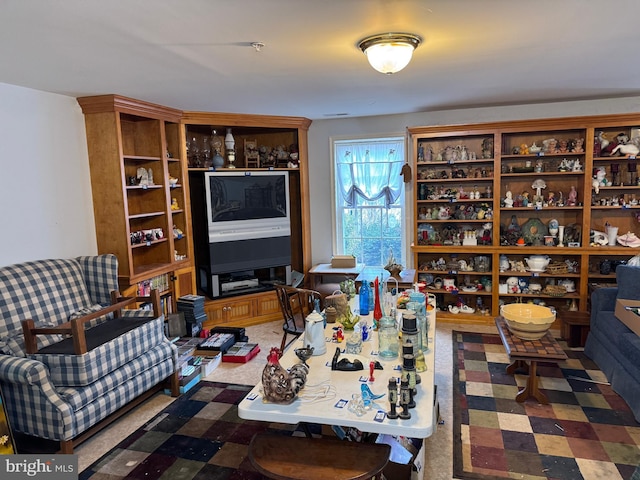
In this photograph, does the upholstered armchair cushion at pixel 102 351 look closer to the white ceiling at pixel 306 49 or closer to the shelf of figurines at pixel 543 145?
the white ceiling at pixel 306 49

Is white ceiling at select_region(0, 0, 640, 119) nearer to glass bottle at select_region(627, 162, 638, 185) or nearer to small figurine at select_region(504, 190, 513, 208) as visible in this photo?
glass bottle at select_region(627, 162, 638, 185)

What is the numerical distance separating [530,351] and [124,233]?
3.41 meters

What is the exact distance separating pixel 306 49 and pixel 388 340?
5.73ft

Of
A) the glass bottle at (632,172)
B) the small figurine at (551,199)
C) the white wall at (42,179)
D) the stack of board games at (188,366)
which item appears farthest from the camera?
the small figurine at (551,199)

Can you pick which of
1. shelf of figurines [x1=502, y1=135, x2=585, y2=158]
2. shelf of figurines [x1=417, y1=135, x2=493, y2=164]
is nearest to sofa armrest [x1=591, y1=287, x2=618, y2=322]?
shelf of figurines [x1=502, y1=135, x2=585, y2=158]

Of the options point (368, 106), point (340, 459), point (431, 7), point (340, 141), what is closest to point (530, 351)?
point (340, 459)

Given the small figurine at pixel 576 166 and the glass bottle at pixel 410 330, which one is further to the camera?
the small figurine at pixel 576 166

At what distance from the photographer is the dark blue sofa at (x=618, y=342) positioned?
3033 mm

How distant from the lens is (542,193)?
190 inches

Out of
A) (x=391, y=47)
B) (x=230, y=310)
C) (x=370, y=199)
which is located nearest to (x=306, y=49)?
(x=391, y=47)

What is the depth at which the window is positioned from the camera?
17.2 feet

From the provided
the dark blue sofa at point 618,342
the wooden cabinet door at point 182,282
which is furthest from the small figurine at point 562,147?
the wooden cabinet door at point 182,282

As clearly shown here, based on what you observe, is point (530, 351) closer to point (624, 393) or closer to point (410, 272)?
point (624, 393)

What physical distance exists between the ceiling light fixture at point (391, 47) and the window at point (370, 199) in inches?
108
